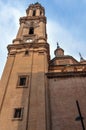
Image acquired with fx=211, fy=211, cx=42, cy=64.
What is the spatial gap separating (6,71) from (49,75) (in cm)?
409

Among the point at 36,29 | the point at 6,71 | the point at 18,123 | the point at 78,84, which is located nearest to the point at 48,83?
the point at 78,84

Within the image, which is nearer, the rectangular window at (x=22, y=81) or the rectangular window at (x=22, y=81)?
the rectangular window at (x=22, y=81)

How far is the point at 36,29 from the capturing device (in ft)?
94.7

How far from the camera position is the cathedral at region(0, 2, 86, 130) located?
1475 centimetres

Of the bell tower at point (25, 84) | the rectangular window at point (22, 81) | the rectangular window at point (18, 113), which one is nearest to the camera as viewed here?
the bell tower at point (25, 84)

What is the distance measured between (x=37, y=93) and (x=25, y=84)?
1869 millimetres

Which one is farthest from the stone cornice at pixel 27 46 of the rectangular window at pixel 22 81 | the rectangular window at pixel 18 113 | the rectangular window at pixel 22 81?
the rectangular window at pixel 18 113

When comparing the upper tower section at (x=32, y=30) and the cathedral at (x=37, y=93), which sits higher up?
the upper tower section at (x=32, y=30)

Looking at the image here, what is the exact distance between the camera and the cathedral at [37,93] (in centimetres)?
1475

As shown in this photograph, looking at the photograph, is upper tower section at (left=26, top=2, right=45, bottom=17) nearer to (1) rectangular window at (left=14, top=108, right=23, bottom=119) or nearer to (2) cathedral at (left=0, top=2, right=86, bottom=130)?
(2) cathedral at (left=0, top=2, right=86, bottom=130)

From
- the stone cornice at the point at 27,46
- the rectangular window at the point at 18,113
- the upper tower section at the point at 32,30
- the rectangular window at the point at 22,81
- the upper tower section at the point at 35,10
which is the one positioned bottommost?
the rectangular window at the point at 18,113

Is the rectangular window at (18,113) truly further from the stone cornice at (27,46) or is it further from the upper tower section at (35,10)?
the upper tower section at (35,10)

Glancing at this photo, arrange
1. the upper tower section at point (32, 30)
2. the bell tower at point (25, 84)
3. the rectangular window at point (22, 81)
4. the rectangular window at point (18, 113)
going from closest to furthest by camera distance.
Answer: the bell tower at point (25, 84) → the rectangular window at point (18, 113) → the rectangular window at point (22, 81) → the upper tower section at point (32, 30)

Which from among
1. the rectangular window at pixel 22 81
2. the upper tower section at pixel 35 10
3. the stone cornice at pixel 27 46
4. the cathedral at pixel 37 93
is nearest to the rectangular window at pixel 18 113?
the cathedral at pixel 37 93
